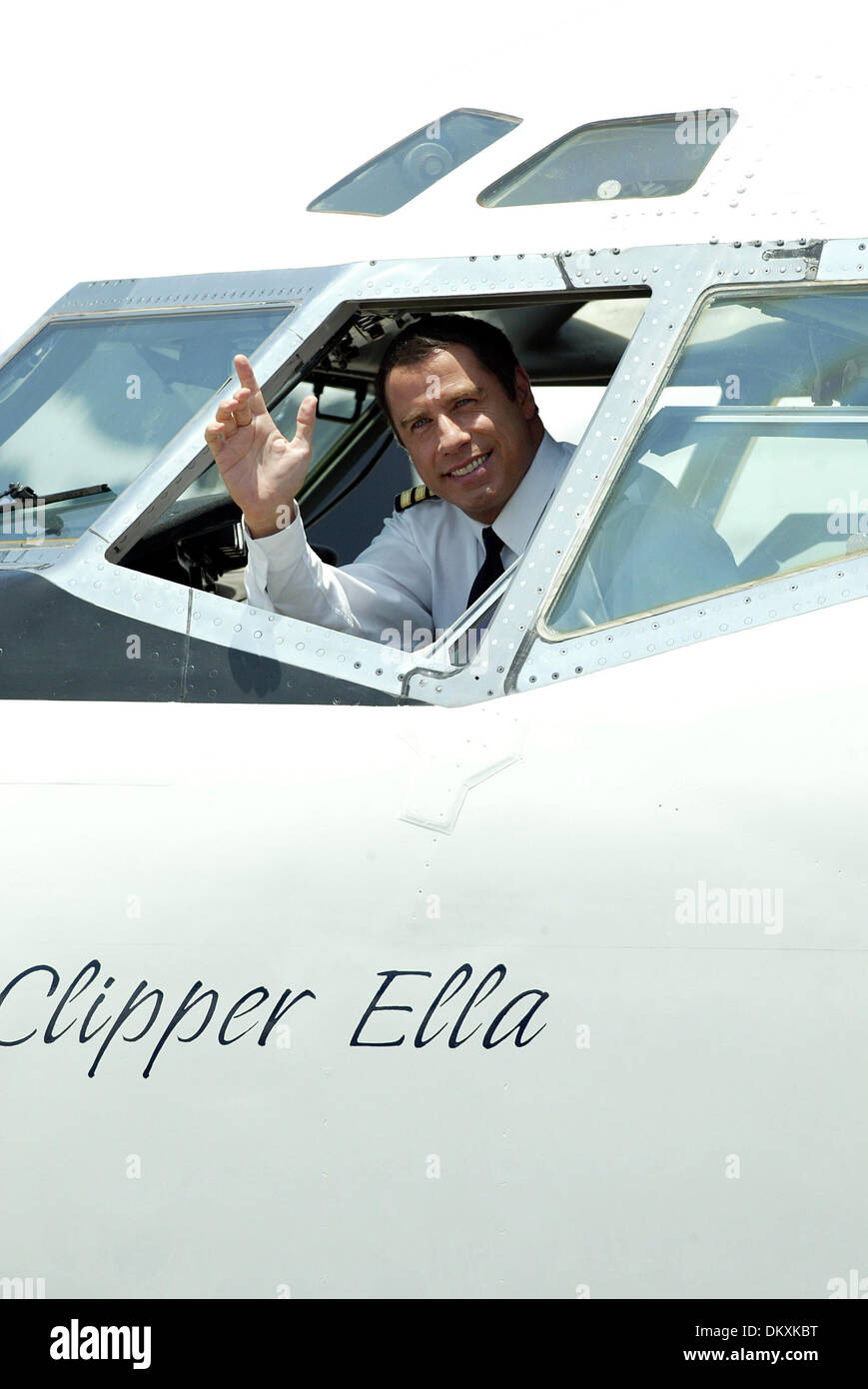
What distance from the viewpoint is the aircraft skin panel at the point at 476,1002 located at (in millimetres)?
2779

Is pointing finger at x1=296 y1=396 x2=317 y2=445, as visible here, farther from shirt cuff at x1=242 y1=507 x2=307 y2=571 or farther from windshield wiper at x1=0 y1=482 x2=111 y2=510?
windshield wiper at x1=0 y1=482 x2=111 y2=510

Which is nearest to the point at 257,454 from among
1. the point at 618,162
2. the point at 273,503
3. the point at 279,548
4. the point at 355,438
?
the point at 273,503

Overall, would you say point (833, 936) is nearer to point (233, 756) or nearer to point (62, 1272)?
point (233, 756)

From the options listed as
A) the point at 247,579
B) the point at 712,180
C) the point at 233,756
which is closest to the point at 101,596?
the point at 247,579

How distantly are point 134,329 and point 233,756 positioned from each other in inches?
53.6

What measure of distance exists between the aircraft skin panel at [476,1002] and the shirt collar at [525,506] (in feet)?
3.48

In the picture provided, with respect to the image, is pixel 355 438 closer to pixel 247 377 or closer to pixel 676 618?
pixel 247 377

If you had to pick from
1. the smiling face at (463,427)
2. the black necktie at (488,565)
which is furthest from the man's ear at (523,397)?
the black necktie at (488,565)

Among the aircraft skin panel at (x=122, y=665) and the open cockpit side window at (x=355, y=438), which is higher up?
the open cockpit side window at (x=355, y=438)

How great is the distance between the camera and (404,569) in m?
4.30

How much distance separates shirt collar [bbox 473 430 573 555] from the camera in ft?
12.9

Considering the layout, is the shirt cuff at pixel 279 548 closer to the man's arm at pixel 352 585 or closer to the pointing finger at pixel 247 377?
the man's arm at pixel 352 585

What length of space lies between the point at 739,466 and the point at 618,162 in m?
0.87
